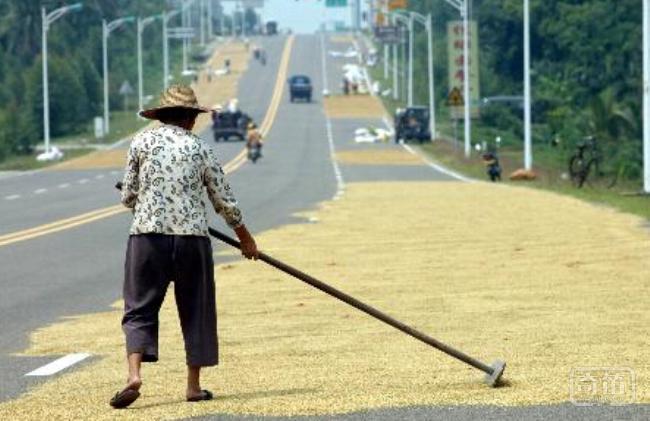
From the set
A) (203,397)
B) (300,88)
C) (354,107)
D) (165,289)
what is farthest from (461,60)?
(203,397)

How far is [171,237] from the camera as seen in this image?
11.0 metres

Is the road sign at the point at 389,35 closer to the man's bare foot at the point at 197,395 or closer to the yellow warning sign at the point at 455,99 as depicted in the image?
the yellow warning sign at the point at 455,99

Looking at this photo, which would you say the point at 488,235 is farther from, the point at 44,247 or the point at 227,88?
the point at 227,88

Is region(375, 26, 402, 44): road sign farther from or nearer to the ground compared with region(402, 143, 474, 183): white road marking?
farther from the ground

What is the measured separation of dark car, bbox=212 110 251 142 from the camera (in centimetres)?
9356

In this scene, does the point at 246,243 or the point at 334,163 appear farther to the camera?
the point at 334,163

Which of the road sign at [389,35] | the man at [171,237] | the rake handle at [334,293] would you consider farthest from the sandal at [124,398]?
the road sign at [389,35]

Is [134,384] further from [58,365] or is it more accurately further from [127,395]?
[58,365]

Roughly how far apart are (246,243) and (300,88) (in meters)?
122

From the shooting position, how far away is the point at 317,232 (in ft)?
95.5

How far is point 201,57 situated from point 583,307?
16708 centimetres

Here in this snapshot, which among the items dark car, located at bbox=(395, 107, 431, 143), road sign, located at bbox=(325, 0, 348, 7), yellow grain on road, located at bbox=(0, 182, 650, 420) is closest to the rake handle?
yellow grain on road, located at bbox=(0, 182, 650, 420)

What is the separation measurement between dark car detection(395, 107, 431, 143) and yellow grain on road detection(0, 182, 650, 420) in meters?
64.2

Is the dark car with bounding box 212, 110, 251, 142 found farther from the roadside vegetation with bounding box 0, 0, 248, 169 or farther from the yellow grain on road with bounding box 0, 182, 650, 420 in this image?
the yellow grain on road with bounding box 0, 182, 650, 420
